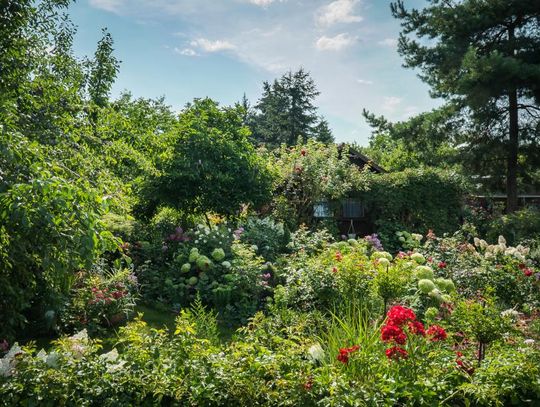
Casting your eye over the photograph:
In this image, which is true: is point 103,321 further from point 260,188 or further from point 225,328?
point 260,188

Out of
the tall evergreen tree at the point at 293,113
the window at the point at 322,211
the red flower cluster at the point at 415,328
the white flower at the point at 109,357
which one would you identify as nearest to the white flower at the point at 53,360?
the white flower at the point at 109,357

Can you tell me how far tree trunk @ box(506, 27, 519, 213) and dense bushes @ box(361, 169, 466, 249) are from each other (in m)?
1.75

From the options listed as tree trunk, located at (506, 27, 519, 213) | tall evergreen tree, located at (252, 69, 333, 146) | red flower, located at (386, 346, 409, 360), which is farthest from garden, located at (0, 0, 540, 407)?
tall evergreen tree, located at (252, 69, 333, 146)

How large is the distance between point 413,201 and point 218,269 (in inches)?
305

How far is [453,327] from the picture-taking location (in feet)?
15.4

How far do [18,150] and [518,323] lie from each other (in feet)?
16.0

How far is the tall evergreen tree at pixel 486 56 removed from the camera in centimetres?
1355

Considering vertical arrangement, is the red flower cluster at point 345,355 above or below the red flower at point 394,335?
below

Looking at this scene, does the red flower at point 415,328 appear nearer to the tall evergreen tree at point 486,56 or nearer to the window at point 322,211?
the window at point 322,211

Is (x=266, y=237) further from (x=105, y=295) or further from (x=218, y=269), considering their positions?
(x=105, y=295)

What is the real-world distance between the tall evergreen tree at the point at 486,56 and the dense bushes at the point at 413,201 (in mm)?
2125

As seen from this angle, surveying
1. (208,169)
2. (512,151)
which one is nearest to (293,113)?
(512,151)

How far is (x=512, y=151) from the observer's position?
14.6 m

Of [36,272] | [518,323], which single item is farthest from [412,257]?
[36,272]
